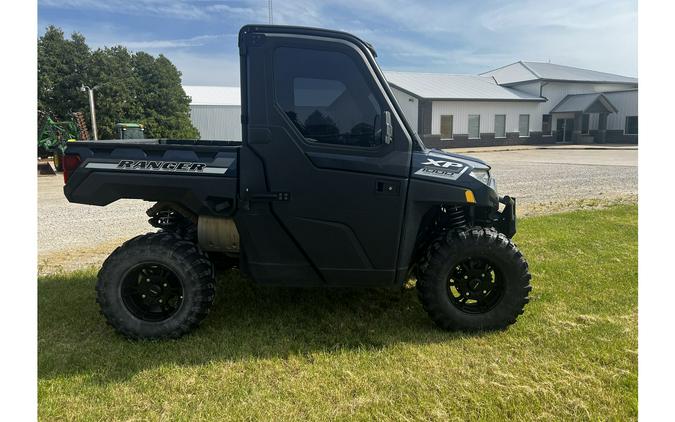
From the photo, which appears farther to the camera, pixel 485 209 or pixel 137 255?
pixel 485 209

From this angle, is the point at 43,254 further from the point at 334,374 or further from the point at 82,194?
the point at 334,374

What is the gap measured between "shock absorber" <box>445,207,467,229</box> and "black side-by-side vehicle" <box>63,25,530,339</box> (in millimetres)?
310

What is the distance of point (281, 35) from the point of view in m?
3.46

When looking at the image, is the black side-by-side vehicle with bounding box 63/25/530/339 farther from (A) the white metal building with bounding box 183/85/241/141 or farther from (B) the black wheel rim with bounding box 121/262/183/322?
(A) the white metal building with bounding box 183/85/241/141

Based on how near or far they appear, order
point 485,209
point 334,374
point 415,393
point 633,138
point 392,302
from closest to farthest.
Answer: point 415,393
point 334,374
point 485,209
point 392,302
point 633,138

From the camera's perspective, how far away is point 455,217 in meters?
4.17

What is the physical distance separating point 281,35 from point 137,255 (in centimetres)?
208

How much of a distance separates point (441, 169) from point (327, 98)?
3.48ft

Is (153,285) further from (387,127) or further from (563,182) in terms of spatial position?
(563,182)

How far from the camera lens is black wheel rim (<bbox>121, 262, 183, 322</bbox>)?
12.2 feet

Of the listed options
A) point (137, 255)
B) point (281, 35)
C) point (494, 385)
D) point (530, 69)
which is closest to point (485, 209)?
point (494, 385)

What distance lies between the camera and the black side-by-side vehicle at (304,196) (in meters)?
3.49

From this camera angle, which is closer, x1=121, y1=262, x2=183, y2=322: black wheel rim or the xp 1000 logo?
the xp 1000 logo

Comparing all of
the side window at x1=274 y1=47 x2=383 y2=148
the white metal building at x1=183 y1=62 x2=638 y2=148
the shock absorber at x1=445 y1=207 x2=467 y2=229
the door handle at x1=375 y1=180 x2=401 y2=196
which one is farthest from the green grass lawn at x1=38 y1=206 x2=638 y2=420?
Answer: the white metal building at x1=183 y1=62 x2=638 y2=148
